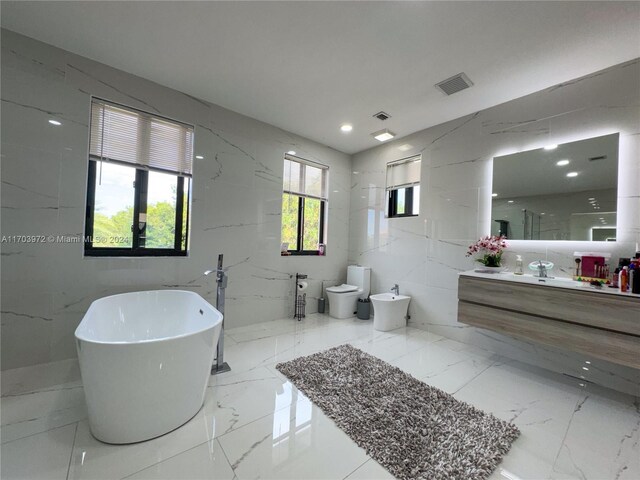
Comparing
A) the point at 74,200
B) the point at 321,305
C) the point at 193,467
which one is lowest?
the point at 193,467

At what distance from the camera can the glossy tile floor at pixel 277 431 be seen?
1.29 meters

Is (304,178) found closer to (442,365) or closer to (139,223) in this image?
(139,223)

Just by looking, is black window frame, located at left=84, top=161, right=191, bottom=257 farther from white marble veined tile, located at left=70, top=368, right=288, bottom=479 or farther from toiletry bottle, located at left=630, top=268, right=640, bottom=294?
toiletry bottle, located at left=630, top=268, right=640, bottom=294

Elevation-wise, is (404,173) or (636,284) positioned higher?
(404,173)

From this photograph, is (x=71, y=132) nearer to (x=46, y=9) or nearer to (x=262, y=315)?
(x=46, y=9)

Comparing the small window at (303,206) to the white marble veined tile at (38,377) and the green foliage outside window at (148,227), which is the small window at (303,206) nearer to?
the green foliage outside window at (148,227)

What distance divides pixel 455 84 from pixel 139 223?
3.35m

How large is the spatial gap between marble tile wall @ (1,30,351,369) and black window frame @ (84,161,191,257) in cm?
8

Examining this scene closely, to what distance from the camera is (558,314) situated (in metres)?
1.99

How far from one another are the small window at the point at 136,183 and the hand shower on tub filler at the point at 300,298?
1.52m

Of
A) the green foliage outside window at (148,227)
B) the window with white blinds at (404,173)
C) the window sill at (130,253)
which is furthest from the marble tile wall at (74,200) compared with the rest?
the window with white blinds at (404,173)

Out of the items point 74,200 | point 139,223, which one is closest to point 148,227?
point 139,223

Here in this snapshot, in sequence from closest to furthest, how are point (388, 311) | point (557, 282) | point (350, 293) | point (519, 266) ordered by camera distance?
point (557, 282), point (519, 266), point (388, 311), point (350, 293)

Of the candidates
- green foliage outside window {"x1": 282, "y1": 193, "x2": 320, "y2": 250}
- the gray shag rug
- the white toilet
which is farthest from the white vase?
green foliage outside window {"x1": 282, "y1": 193, "x2": 320, "y2": 250}
